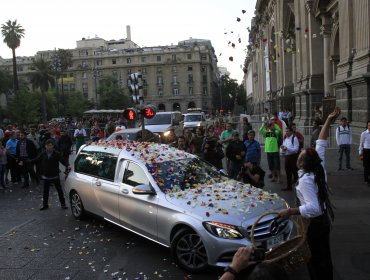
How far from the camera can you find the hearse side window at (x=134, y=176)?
6.40m

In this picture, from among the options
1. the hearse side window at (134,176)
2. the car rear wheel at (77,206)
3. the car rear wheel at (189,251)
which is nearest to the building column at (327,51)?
the car rear wheel at (77,206)

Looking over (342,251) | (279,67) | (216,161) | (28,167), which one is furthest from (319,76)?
(342,251)

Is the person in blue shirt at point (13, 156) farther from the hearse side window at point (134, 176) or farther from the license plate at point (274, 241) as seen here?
the license plate at point (274, 241)

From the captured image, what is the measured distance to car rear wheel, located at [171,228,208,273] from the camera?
205 inches

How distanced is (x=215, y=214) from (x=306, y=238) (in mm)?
1463

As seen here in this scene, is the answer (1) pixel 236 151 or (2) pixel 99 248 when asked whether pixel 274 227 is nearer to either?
(2) pixel 99 248

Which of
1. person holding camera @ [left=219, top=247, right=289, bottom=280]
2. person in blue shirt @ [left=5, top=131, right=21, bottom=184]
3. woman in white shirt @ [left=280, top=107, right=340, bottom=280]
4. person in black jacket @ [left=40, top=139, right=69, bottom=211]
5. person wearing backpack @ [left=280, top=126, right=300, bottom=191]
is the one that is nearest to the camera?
person holding camera @ [left=219, top=247, right=289, bottom=280]

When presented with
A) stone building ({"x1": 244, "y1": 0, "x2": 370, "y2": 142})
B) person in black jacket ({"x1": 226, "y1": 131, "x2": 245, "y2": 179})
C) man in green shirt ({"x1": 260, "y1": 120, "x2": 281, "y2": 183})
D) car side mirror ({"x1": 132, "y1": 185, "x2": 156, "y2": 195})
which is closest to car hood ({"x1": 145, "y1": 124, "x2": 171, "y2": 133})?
stone building ({"x1": 244, "y1": 0, "x2": 370, "y2": 142})

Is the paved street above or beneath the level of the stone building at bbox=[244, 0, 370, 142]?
beneath

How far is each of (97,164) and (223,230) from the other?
353cm

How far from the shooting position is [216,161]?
9656mm

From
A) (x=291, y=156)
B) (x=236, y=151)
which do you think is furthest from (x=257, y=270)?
(x=291, y=156)

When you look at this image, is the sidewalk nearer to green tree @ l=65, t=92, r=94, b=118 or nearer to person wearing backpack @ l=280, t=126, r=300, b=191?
person wearing backpack @ l=280, t=126, r=300, b=191

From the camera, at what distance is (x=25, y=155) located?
42.0 feet
